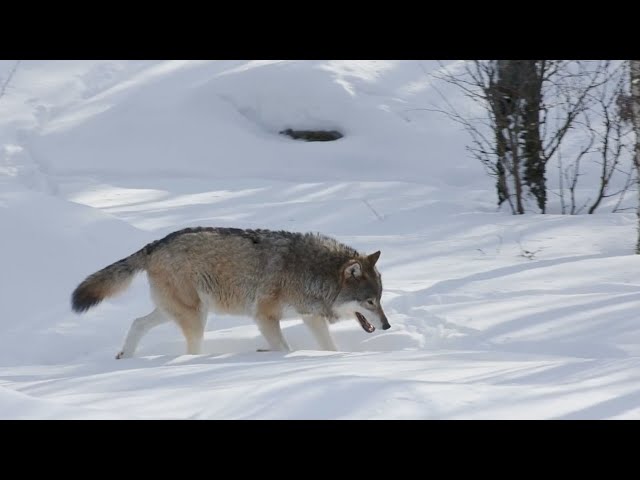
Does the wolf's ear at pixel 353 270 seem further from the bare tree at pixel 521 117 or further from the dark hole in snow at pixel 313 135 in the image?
the dark hole in snow at pixel 313 135

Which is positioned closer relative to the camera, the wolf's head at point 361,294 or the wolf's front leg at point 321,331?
the wolf's head at point 361,294

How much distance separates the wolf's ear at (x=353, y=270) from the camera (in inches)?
298

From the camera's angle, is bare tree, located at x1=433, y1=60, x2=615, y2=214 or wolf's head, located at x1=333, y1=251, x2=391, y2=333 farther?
bare tree, located at x1=433, y1=60, x2=615, y2=214

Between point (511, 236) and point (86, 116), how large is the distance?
41.7 ft

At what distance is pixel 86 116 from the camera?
20.2m

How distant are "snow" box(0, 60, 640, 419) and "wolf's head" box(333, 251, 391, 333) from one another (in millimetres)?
233

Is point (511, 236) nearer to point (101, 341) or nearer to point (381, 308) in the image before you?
point (381, 308)

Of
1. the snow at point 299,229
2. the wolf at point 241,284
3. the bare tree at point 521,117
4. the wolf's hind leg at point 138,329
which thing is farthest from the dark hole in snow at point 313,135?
the wolf's hind leg at point 138,329

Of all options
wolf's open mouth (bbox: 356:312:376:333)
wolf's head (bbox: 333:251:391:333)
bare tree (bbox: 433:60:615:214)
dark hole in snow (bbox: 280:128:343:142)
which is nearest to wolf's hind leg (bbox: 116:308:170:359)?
wolf's head (bbox: 333:251:391:333)

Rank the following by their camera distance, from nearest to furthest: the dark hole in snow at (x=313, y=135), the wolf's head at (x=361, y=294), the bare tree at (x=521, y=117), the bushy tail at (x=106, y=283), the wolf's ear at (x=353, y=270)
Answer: the bushy tail at (x=106, y=283) → the wolf's head at (x=361, y=294) → the wolf's ear at (x=353, y=270) → the bare tree at (x=521, y=117) → the dark hole in snow at (x=313, y=135)

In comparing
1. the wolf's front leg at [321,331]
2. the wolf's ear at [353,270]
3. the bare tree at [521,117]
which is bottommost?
the wolf's front leg at [321,331]

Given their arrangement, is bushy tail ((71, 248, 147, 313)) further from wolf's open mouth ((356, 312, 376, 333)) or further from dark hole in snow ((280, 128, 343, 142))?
dark hole in snow ((280, 128, 343, 142))

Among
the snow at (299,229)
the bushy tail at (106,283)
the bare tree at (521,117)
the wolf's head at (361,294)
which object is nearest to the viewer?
the snow at (299,229)

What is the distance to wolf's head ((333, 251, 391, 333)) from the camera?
747 centimetres
